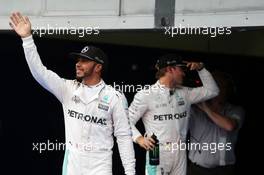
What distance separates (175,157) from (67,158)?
85cm

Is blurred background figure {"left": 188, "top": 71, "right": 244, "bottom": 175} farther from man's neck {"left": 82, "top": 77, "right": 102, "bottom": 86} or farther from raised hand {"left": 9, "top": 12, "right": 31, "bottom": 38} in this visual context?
raised hand {"left": 9, "top": 12, "right": 31, "bottom": 38}

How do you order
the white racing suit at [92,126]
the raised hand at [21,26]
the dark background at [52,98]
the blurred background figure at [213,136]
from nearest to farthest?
the raised hand at [21,26], the white racing suit at [92,126], the blurred background figure at [213,136], the dark background at [52,98]

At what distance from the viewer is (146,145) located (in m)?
3.62

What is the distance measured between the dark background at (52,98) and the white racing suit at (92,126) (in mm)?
936

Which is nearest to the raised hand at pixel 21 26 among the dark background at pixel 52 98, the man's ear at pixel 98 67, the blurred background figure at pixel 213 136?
the man's ear at pixel 98 67

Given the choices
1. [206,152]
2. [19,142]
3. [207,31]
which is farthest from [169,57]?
[19,142]

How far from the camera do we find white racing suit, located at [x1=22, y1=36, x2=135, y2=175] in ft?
10.4

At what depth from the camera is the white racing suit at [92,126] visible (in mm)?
3176

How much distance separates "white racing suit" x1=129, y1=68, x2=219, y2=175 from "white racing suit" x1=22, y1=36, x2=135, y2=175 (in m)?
0.46

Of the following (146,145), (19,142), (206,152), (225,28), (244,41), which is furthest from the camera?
(19,142)

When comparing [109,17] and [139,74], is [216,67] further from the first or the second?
[109,17]

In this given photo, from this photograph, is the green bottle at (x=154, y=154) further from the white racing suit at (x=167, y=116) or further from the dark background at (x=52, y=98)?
the dark background at (x=52, y=98)

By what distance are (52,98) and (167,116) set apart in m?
1.56

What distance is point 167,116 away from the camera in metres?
3.71
